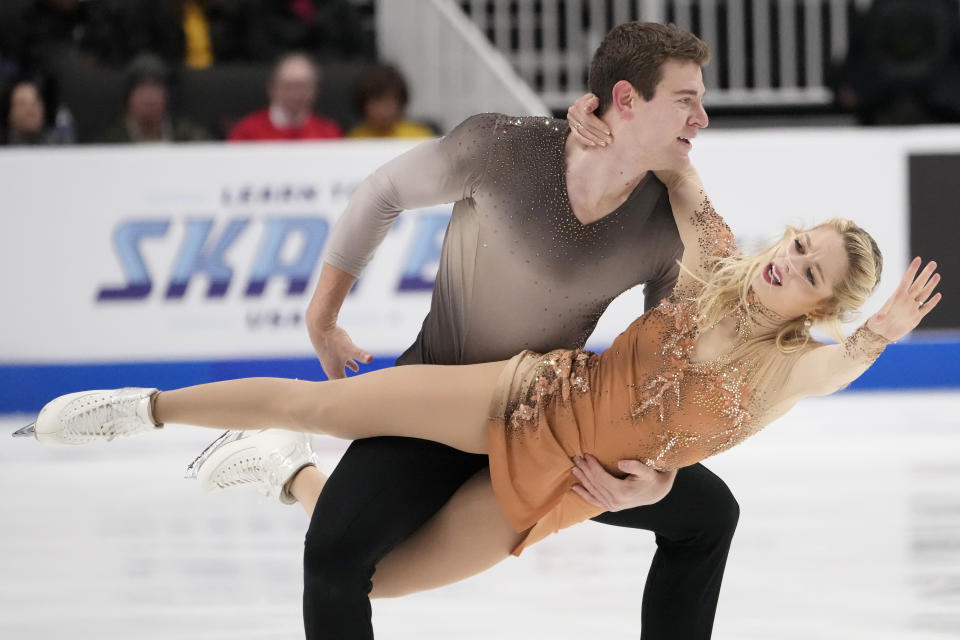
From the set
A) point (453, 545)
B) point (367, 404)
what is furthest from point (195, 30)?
point (453, 545)

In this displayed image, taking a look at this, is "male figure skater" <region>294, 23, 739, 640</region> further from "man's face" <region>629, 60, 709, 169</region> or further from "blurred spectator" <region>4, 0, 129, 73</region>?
"blurred spectator" <region>4, 0, 129, 73</region>

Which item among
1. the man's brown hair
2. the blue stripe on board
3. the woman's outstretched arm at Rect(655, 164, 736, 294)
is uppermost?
the man's brown hair

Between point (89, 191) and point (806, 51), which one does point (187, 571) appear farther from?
point (806, 51)

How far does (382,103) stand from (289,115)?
44 cm

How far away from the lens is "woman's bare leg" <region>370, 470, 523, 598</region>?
2277 mm

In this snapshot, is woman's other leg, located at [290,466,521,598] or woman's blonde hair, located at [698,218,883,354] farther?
woman's other leg, located at [290,466,521,598]

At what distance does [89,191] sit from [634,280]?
3.72m

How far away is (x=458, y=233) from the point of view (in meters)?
2.46

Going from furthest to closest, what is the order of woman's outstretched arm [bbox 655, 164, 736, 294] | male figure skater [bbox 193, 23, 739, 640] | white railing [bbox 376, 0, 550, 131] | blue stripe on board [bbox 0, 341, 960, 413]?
1. white railing [bbox 376, 0, 550, 131]
2. blue stripe on board [bbox 0, 341, 960, 413]
3. woman's outstretched arm [bbox 655, 164, 736, 294]
4. male figure skater [bbox 193, 23, 739, 640]

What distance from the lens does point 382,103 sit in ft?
20.6

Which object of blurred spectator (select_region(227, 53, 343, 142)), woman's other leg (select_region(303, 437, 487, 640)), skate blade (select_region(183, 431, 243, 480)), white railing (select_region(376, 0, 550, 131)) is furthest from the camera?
white railing (select_region(376, 0, 550, 131))

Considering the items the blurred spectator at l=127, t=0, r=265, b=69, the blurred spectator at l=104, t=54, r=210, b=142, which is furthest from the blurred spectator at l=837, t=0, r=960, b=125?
the blurred spectator at l=104, t=54, r=210, b=142

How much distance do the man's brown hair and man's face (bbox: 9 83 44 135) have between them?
14.5 feet

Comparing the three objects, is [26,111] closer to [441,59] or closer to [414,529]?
[441,59]
